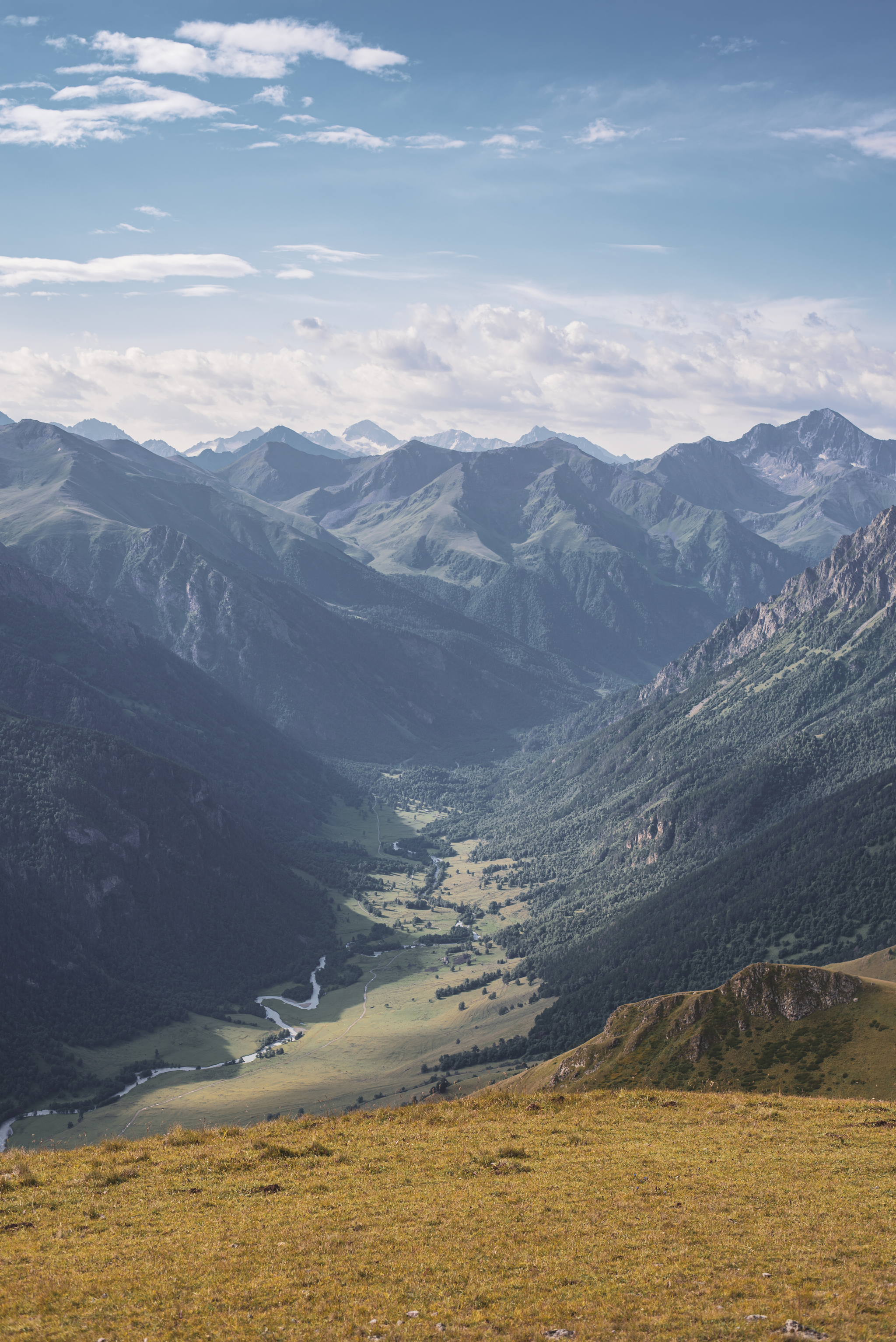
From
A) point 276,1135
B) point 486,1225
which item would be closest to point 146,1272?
point 486,1225

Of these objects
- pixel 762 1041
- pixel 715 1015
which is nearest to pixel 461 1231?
pixel 762 1041

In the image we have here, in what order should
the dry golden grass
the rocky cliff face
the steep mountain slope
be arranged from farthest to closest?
the rocky cliff face → the steep mountain slope → the dry golden grass

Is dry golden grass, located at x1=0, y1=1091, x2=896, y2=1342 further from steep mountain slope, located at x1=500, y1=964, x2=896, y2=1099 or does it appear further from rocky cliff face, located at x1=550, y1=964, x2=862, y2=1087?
rocky cliff face, located at x1=550, y1=964, x2=862, y2=1087

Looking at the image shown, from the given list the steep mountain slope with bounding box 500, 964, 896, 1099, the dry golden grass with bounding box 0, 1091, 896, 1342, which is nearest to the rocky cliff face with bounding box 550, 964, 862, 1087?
the steep mountain slope with bounding box 500, 964, 896, 1099

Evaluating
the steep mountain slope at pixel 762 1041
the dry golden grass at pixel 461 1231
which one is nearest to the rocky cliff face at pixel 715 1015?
the steep mountain slope at pixel 762 1041

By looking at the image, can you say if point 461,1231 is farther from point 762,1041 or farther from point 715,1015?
point 715,1015

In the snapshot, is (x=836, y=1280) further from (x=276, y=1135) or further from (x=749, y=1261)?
(x=276, y=1135)
